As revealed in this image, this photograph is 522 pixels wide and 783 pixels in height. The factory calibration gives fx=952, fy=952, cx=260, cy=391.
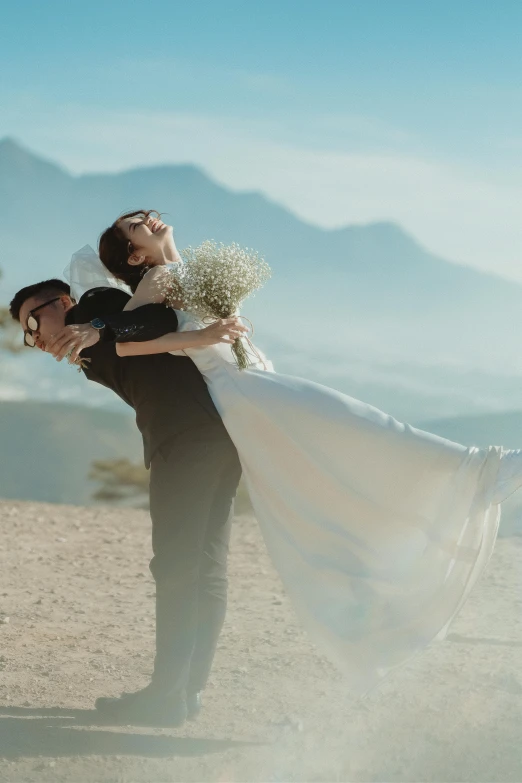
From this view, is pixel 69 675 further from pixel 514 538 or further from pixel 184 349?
pixel 514 538

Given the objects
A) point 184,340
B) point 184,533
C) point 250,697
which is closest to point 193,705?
point 250,697

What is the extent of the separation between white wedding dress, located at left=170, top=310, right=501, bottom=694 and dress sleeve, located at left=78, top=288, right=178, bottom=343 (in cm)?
10

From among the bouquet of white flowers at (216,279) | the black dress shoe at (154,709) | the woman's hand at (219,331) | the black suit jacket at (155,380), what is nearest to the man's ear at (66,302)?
the black suit jacket at (155,380)

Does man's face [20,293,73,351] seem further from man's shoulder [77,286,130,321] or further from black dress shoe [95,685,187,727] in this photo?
black dress shoe [95,685,187,727]

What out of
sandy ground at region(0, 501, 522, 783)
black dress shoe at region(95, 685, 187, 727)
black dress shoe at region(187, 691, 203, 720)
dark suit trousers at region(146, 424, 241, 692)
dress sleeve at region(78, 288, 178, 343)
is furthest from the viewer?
black dress shoe at region(187, 691, 203, 720)

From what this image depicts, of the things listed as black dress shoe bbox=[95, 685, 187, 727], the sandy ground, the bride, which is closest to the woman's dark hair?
the bride

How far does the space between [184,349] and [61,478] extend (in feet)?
17.9

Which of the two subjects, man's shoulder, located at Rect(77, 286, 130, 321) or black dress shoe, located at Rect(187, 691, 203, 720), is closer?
man's shoulder, located at Rect(77, 286, 130, 321)

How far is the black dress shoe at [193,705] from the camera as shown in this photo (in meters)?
3.78

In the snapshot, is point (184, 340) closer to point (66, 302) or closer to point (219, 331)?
point (219, 331)

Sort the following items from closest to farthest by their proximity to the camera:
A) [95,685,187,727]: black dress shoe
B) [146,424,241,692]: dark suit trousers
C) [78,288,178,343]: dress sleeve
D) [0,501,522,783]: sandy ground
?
[78,288,178,343]: dress sleeve < [0,501,522,783]: sandy ground < [146,424,241,692]: dark suit trousers < [95,685,187,727]: black dress shoe

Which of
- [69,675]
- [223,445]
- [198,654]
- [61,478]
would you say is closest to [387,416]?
[223,445]

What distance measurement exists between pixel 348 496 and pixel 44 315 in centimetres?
130

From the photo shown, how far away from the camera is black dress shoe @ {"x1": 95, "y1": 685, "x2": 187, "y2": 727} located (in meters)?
3.60
